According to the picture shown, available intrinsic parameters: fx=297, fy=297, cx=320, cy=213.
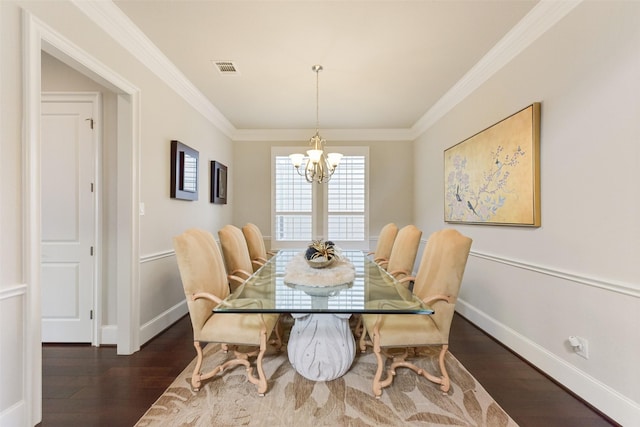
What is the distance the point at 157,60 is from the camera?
2.70 metres

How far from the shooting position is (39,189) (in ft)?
5.40

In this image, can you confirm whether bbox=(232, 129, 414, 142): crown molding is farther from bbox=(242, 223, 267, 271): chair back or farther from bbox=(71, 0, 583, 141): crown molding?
bbox=(242, 223, 267, 271): chair back

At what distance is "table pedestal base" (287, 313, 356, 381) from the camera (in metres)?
1.98

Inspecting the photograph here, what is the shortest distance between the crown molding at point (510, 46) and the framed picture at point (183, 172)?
3070mm

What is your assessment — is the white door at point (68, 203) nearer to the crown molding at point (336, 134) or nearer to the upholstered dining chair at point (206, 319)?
the upholstered dining chair at point (206, 319)

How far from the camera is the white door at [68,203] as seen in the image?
2.55 meters

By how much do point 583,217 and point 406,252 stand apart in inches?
49.3

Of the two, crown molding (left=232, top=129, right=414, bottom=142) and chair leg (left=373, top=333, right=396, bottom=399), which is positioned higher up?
crown molding (left=232, top=129, right=414, bottom=142)

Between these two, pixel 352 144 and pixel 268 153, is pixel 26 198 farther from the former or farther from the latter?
pixel 352 144

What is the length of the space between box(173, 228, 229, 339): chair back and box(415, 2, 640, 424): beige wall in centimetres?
233

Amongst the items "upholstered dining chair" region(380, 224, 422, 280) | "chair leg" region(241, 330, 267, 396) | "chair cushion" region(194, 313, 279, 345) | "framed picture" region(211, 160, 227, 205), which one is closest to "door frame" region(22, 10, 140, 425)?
"chair cushion" region(194, 313, 279, 345)

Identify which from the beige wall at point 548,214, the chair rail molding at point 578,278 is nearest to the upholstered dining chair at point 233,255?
the beige wall at point 548,214

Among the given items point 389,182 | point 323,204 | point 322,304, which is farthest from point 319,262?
point 389,182

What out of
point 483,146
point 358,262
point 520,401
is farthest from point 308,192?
point 520,401
